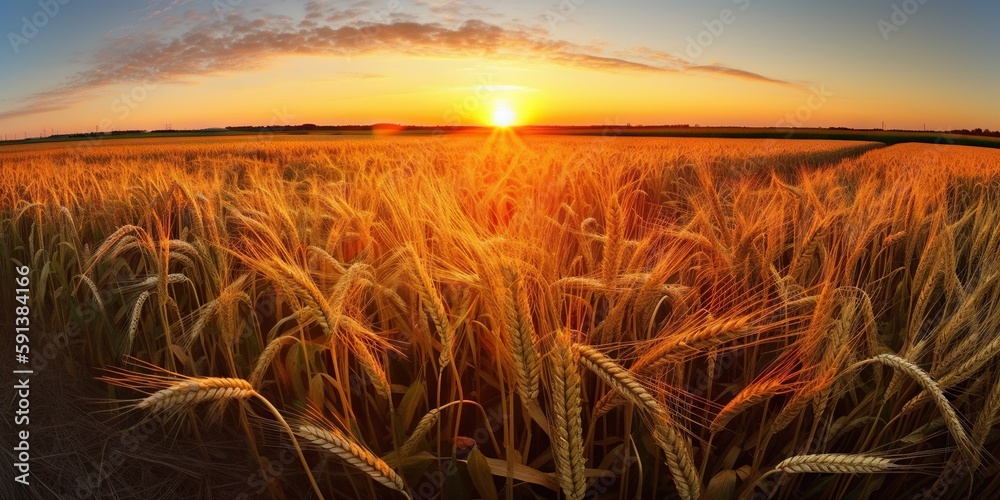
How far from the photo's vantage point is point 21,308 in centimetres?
267

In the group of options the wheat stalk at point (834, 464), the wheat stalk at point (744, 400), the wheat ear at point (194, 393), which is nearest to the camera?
the wheat ear at point (194, 393)

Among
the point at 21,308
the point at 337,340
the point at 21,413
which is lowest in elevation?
the point at 21,413

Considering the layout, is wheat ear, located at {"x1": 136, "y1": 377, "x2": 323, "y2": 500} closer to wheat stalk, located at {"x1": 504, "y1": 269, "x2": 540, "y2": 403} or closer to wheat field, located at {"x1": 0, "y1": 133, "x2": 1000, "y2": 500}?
wheat field, located at {"x1": 0, "y1": 133, "x2": 1000, "y2": 500}

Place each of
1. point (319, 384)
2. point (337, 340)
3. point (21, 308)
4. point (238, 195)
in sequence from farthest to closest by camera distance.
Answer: point (238, 195) < point (21, 308) < point (337, 340) < point (319, 384)

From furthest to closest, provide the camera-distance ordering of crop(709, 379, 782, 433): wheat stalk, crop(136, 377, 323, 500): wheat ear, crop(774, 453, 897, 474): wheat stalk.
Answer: crop(709, 379, 782, 433): wheat stalk
crop(774, 453, 897, 474): wheat stalk
crop(136, 377, 323, 500): wheat ear

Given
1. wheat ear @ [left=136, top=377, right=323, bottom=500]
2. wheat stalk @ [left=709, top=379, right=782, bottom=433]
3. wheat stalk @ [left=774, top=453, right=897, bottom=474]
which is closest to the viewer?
wheat ear @ [left=136, top=377, right=323, bottom=500]

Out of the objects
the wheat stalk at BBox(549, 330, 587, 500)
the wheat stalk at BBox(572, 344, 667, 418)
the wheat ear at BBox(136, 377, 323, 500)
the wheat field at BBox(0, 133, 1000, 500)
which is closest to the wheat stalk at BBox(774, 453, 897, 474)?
the wheat field at BBox(0, 133, 1000, 500)

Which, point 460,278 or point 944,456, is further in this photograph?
point 944,456

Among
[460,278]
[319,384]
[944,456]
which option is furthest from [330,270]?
[944,456]

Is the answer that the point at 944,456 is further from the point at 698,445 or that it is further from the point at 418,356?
the point at 418,356

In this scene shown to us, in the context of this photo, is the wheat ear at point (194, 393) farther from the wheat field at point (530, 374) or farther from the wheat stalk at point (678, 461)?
the wheat stalk at point (678, 461)

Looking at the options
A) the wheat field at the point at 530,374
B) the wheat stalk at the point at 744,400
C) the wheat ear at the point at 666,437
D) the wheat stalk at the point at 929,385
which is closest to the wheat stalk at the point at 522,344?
the wheat field at the point at 530,374

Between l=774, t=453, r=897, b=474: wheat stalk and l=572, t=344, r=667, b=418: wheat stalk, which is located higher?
l=572, t=344, r=667, b=418: wheat stalk

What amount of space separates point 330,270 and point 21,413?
135 centimetres
